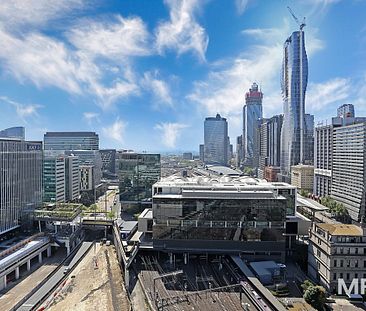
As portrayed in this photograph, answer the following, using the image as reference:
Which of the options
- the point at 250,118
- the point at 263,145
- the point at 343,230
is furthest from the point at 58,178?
the point at 250,118

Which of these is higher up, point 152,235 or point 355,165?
point 355,165

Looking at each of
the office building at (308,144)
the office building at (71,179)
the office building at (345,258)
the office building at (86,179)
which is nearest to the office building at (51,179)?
the office building at (71,179)

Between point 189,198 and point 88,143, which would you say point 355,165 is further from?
point 88,143

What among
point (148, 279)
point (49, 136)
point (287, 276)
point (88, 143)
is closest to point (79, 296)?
point (148, 279)

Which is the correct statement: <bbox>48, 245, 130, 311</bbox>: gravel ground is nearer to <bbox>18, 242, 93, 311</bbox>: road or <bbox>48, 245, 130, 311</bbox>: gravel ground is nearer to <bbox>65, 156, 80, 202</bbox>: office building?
<bbox>18, 242, 93, 311</bbox>: road

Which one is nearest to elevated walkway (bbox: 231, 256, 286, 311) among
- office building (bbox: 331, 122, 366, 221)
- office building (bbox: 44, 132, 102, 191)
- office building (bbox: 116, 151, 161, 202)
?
office building (bbox: 116, 151, 161, 202)

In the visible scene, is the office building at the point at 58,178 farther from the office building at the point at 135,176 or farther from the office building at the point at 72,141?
the office building at the point at 72,141

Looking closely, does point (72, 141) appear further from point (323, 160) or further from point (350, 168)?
point (350, 168)
